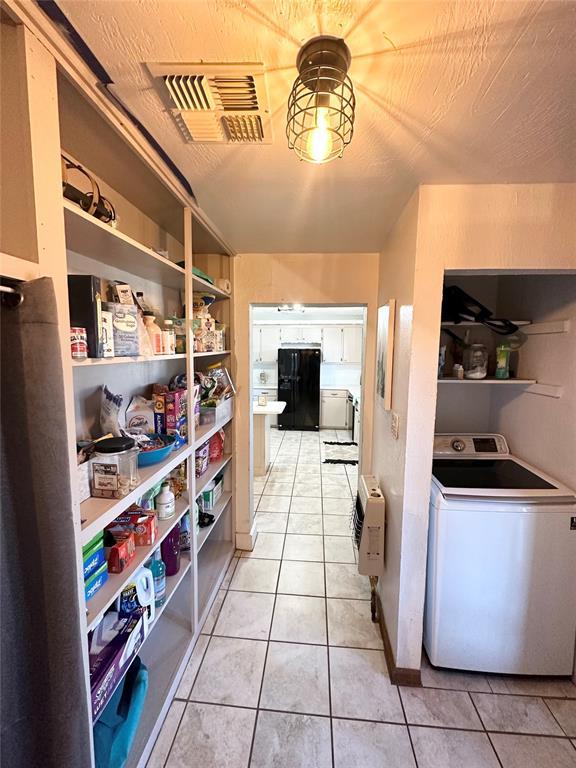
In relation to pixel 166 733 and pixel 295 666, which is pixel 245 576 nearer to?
pixel 295 666

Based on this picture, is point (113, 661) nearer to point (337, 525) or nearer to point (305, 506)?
point (337, 525)

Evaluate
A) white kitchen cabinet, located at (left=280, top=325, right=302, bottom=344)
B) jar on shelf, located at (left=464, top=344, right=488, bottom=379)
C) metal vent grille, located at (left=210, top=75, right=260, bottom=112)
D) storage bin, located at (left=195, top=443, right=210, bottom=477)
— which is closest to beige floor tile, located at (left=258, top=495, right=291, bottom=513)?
storage bin, located at (left=195, top=443, right=210, bottom=477)

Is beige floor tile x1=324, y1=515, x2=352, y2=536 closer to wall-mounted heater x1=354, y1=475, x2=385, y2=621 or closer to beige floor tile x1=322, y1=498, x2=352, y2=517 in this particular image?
beige floor tile x1=322, y1=498, x2=352, y2=517

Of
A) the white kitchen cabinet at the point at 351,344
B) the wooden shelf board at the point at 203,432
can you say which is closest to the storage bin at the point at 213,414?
the wooden shelf board at the point at 203,432

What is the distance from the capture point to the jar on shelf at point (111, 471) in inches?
41.0

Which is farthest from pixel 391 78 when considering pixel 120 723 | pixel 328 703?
pixel 328 703

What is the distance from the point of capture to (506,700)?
56.8 inches

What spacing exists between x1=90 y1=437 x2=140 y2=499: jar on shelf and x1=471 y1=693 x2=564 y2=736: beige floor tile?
1796 mm

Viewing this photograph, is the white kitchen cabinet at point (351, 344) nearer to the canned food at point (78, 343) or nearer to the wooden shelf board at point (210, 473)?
the wooden shelf board at point (210, 473)

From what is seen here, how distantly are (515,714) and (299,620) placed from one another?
40.9 inches

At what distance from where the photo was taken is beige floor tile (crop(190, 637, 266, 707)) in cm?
143

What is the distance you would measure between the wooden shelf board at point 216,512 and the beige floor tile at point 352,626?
875 millimetres

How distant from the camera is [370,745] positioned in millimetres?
1263

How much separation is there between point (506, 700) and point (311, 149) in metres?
2.34
